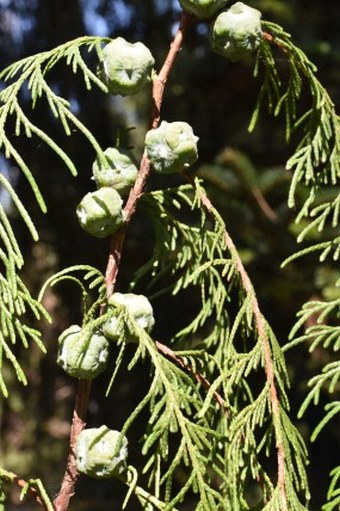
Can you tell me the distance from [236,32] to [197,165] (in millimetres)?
1996

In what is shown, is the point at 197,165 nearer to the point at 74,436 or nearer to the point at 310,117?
the point at 310,117

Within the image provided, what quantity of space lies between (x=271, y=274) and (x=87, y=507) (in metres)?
1.91

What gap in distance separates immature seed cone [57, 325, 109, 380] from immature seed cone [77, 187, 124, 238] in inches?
3.9

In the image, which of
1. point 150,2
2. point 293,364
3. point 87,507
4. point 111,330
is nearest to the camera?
point 111,330

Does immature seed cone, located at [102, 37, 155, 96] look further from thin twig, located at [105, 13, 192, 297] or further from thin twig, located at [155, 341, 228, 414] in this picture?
thin twig, located at [155, 341, 228, 414]

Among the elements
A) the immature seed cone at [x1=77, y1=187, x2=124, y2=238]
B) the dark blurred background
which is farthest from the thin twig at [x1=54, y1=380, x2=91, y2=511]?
the dark blurred background

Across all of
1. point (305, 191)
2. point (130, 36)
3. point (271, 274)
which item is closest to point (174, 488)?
point (271, 274)

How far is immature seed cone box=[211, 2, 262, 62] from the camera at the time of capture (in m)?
0.72

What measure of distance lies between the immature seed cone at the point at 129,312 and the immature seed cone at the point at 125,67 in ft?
0.65

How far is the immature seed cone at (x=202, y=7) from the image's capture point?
72 cm

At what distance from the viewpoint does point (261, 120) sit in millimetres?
3424

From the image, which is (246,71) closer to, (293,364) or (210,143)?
(210,143)

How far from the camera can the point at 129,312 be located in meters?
0.67

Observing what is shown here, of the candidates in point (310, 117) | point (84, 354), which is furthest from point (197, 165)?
point (84, 354)
